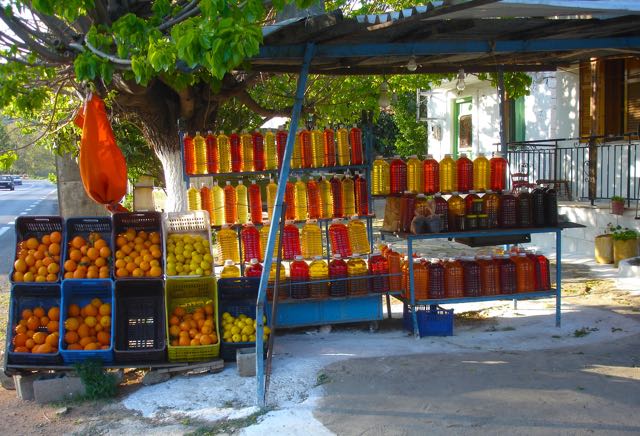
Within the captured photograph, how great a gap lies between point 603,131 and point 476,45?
7.09 metres

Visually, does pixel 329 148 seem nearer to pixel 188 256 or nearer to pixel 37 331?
pixel 188 256

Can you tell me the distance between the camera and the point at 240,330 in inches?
254

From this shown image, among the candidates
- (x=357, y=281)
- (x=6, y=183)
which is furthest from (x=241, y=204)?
(x=6, y=183)

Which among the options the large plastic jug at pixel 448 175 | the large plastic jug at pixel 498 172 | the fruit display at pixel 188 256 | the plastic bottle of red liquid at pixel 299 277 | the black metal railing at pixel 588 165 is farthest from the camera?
the black metal railing at pixel 588 165

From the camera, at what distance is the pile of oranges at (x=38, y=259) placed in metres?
6.25

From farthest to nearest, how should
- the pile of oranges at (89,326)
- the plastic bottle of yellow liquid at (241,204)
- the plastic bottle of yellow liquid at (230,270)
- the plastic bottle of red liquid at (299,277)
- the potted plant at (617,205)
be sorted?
the potted plant at (617,205), the plastic bottle of yellow liquid at (241,204), the plastic bottle of red liquid at (299,277), the plastic bottle of yellow liquid at (230,270), the pile of oranges at (89,326)

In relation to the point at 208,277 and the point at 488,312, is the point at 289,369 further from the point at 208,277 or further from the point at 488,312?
the point at 488,312

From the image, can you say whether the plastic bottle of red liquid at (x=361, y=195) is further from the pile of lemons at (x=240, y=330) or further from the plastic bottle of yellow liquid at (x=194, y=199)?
the pile of lemons at (x=240, y=330)

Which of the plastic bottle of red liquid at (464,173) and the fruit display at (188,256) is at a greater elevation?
the plastic bottle of red liquid at (464,173)

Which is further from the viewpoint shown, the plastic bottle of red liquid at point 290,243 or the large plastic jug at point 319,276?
the plastic bottle of red liquid at point 290,243

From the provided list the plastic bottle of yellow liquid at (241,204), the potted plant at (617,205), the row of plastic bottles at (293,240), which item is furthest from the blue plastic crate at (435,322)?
the potted plant at (617,205)

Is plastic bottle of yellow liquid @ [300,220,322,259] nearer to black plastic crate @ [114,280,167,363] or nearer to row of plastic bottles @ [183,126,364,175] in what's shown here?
row of plastic bottles @ [183,126,364,175]

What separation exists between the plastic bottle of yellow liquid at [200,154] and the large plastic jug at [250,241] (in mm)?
789

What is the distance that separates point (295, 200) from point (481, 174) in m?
2.16
